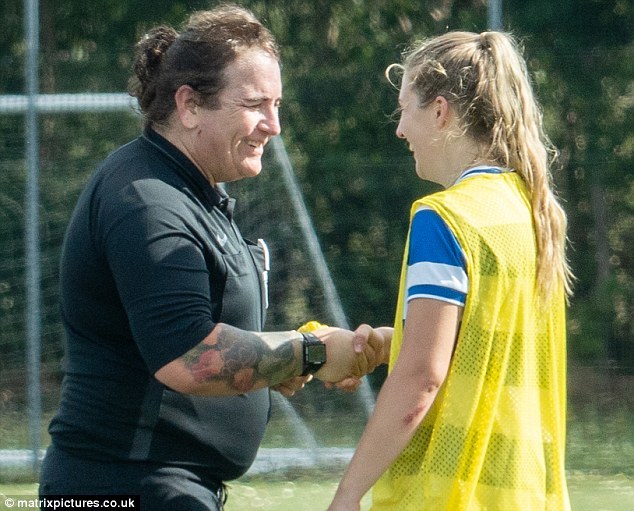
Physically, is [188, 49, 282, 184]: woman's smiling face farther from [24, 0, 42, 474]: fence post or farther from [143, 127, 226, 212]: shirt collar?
[24, 0, 42, 474]: fence post

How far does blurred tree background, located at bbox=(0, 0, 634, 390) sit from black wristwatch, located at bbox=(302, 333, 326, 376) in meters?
3.91

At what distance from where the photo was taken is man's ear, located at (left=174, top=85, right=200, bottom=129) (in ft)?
8.40

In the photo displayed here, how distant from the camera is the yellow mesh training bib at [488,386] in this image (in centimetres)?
218

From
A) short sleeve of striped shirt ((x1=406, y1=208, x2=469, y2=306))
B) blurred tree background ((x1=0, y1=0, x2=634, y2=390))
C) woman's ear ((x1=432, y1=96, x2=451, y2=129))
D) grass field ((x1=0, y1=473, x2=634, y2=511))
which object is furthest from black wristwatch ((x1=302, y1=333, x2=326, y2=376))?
blurred tree background ((x1=0, y1=0, x2=634, y2=390))

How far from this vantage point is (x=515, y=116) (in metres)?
2.35

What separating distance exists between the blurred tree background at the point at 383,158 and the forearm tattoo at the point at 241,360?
4.03 meters

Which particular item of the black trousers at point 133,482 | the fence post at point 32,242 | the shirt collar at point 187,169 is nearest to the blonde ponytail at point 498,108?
the shirt collar at point 187,169

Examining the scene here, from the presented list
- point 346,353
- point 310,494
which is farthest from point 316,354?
point 310,494

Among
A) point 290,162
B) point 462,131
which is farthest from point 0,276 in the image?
point 462,131

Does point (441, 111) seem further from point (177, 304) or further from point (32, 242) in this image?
point (32, 242)

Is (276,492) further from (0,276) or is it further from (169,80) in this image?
(169,80)

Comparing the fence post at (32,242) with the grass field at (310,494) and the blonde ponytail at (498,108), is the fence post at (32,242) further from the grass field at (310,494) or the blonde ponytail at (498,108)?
the blonde ponytail at (498,108)

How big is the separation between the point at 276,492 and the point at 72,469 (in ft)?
11.8

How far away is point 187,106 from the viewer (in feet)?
Answer: 8.45
